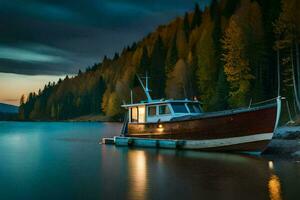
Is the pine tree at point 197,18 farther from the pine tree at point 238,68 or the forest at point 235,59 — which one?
the pine tree at point 238,68

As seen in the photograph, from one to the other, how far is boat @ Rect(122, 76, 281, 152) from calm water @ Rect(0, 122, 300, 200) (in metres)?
1.27

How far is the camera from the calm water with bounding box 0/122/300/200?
20.0 meters

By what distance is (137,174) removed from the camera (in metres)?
26.0

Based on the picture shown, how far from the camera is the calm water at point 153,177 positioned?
65.5 ft

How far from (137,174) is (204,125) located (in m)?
10.2

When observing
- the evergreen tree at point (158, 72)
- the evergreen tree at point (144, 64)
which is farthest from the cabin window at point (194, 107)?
the evergreen tree at point (144, 64)

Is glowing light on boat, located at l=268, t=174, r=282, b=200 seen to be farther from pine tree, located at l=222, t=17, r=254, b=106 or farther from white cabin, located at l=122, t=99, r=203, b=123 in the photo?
pine tree, located at l=222, t=17, r=254, b=106

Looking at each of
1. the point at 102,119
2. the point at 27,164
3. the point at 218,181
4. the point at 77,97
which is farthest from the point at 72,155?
the point at 77,97

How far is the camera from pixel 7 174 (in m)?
27.2

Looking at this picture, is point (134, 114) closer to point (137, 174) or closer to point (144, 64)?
point (137, 174)

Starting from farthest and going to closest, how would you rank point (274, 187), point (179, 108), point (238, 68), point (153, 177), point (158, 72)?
1. point (158, 72)
2. point (238, 68)
3. point (179, 108)
4. point (153, 177)
5. point (274, 187)

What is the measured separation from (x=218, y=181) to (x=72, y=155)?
18.5 metres

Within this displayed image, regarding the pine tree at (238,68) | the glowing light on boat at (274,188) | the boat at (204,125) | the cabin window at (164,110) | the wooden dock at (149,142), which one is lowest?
the glowing light on boat at (274,188)

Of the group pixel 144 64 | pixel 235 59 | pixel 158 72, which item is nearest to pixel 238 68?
pixel 235 59
